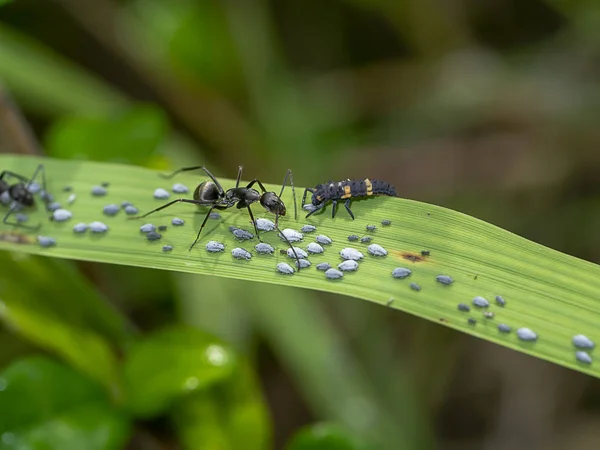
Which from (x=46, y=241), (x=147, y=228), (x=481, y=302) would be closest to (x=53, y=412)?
(x=46, y=241)

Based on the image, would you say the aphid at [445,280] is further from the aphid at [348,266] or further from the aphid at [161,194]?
the aphid at [161,194]

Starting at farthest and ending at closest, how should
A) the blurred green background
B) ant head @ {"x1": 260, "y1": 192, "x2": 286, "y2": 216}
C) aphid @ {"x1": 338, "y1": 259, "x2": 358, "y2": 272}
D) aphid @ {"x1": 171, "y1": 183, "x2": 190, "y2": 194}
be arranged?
the blurred green background < aphid @ {"x1": 171, "y1": 183, "x2": 190, "y2": 194} < ant head @ {"x1": 260, "y1": 192, "x2": 286, "y2": 216} < aphid @ {"x1": 338, "y1": 259, "x2": 358, "y2": 272}

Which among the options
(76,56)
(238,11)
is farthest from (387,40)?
(76,56)

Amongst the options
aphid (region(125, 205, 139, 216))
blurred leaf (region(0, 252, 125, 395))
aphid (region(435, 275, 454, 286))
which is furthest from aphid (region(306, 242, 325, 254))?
blurred leaf (region(0, 252, 125, 395))

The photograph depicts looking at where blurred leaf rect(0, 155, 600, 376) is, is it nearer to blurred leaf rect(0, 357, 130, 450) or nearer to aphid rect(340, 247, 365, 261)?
aphid rect(340, 247, 365, 261)

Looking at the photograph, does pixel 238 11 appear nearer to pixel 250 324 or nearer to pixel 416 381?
pixel 250 324

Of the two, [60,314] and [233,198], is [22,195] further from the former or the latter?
[233,198]
